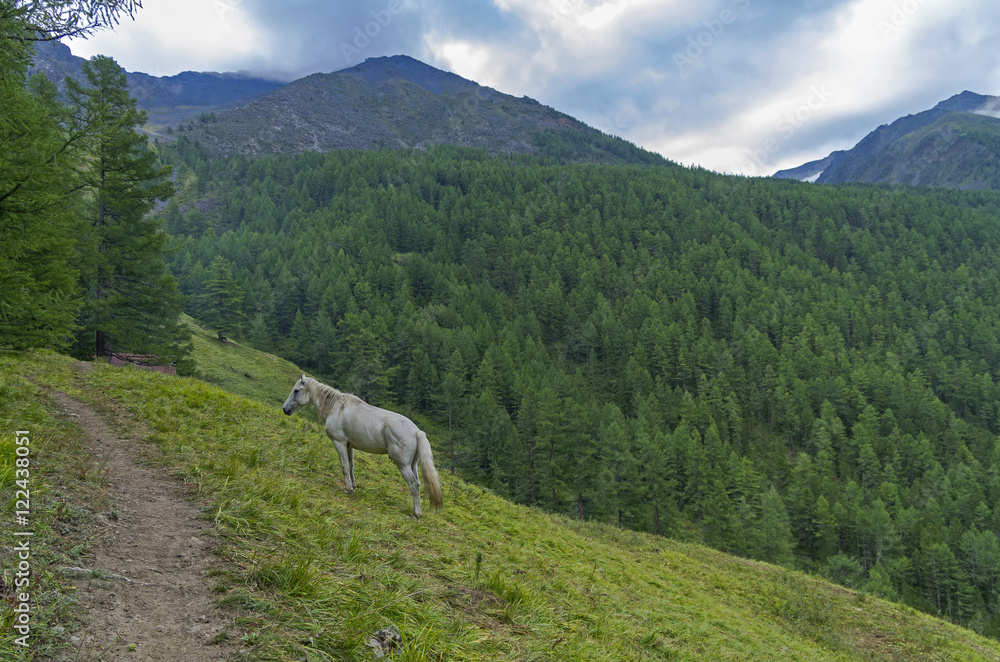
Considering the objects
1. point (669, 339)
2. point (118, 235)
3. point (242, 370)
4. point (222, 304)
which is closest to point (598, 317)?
point (669, 339)

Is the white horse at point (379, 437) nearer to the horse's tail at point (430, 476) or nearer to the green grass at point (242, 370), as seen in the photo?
the horse's tail at point (430, 476)

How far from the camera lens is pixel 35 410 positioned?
9.73m

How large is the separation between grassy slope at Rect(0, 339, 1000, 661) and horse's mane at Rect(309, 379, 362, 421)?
162 centimetres

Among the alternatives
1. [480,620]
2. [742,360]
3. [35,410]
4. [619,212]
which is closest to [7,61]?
[35,410]

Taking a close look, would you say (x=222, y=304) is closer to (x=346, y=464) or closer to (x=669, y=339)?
(x=346, y=464)

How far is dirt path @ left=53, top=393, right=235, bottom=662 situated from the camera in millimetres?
4160

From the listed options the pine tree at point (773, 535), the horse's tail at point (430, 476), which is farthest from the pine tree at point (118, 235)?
the pine tree at point (773, 535)

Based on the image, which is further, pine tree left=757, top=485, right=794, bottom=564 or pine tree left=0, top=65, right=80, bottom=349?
pine tree left=757, top=485, right=794, bottom=564

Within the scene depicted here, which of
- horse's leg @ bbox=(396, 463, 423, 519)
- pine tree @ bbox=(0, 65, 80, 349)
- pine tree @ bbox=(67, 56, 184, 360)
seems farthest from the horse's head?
pine tree @ bbox=(67, 56, 184, 360)

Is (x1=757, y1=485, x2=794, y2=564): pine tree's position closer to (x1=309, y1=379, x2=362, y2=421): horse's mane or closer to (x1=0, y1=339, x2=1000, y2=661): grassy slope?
(x1=0, y1=339, x2=1000, y2=661): grassy slope

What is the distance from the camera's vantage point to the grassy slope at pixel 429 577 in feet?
18.1

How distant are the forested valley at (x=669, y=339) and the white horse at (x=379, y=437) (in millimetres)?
25163

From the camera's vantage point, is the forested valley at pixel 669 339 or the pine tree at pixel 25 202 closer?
the pine tree at pixel 25 202

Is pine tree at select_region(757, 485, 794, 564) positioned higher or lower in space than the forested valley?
lower
